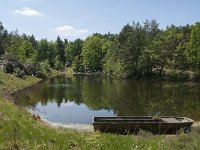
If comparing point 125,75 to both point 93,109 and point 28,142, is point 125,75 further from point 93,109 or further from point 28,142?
point 28,142

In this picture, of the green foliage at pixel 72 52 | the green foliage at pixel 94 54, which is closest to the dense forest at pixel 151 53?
the green foliage at pixel 94 54

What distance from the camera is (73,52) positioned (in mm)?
195125

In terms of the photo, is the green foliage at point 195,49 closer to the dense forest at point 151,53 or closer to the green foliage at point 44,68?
the dense forest at point 151,53

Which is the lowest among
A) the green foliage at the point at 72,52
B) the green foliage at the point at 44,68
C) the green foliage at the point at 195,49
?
the green foliage at the point at 44,68

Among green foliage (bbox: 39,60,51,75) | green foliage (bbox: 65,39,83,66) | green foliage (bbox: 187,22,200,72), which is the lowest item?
green foliage (bbox: 39,60,51,75)

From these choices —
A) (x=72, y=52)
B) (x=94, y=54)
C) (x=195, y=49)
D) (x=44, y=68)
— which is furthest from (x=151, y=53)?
(x=72, y=52)

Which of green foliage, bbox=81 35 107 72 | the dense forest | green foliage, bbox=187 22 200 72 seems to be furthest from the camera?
green foliage, bbox=81 35 107 72

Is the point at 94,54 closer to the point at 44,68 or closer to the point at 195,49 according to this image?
the point at 44,68

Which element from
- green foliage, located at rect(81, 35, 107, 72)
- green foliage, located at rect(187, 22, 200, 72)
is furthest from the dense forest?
green foliage, located at rect(81, 35, 107, 72)

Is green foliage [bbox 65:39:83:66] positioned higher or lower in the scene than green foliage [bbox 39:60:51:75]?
higher

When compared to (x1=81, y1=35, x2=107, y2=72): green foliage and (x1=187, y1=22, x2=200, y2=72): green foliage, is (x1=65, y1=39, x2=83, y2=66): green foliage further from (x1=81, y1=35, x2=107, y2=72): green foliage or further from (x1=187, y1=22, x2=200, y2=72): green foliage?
(x1=187, y1=22, x2=200, y2=72): green foliage

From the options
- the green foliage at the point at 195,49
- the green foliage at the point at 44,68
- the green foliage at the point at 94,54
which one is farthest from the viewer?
the green foliage at the point at 94,54

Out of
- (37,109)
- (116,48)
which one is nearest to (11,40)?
(116,48)

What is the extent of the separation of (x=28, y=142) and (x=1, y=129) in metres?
2.76
